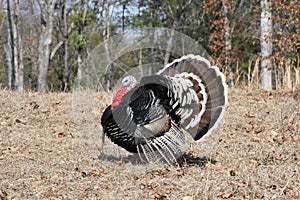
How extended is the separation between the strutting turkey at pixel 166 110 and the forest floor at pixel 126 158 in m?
0.30

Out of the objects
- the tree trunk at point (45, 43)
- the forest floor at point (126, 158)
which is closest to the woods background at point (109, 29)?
the tree trunk at point (45, 43)

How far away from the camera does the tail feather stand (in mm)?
5031

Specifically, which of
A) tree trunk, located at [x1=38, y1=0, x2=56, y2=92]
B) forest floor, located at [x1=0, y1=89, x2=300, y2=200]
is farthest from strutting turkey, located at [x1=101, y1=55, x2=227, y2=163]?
tree trunk, located at [x1=38, y1=0, x2=56, y2=92]

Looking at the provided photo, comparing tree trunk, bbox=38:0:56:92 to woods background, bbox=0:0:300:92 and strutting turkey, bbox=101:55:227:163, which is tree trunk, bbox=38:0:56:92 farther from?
strutting turkey, bbox=101:55:227:163

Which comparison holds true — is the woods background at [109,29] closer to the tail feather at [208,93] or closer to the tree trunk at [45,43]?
the tree trunk at [45,43]

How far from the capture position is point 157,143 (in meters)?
4.82

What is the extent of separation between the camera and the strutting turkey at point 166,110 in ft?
15.6

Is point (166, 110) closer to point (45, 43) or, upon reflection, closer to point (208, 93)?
point (208, 93)

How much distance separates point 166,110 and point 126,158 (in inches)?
35.6

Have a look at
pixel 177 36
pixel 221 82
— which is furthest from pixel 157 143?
pixel 177 36

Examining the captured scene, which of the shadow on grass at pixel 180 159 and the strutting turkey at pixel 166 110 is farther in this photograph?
the shadow on grass at pixel 180 159

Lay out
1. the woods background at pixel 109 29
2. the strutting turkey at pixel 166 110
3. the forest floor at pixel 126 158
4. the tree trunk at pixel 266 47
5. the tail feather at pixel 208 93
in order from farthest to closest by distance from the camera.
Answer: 1. the woods background at pixel 109 29
2. the tree trunk at pixel 266 47
3. the tail feather at pixel 208 93
4. the strutting turkey at pixel 166 110
5. the forest floor at pixel 126 158

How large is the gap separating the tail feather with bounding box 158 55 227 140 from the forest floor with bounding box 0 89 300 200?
422mm

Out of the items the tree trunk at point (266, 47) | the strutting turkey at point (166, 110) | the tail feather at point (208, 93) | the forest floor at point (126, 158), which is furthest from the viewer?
the tree trunk at point (266, 47)
